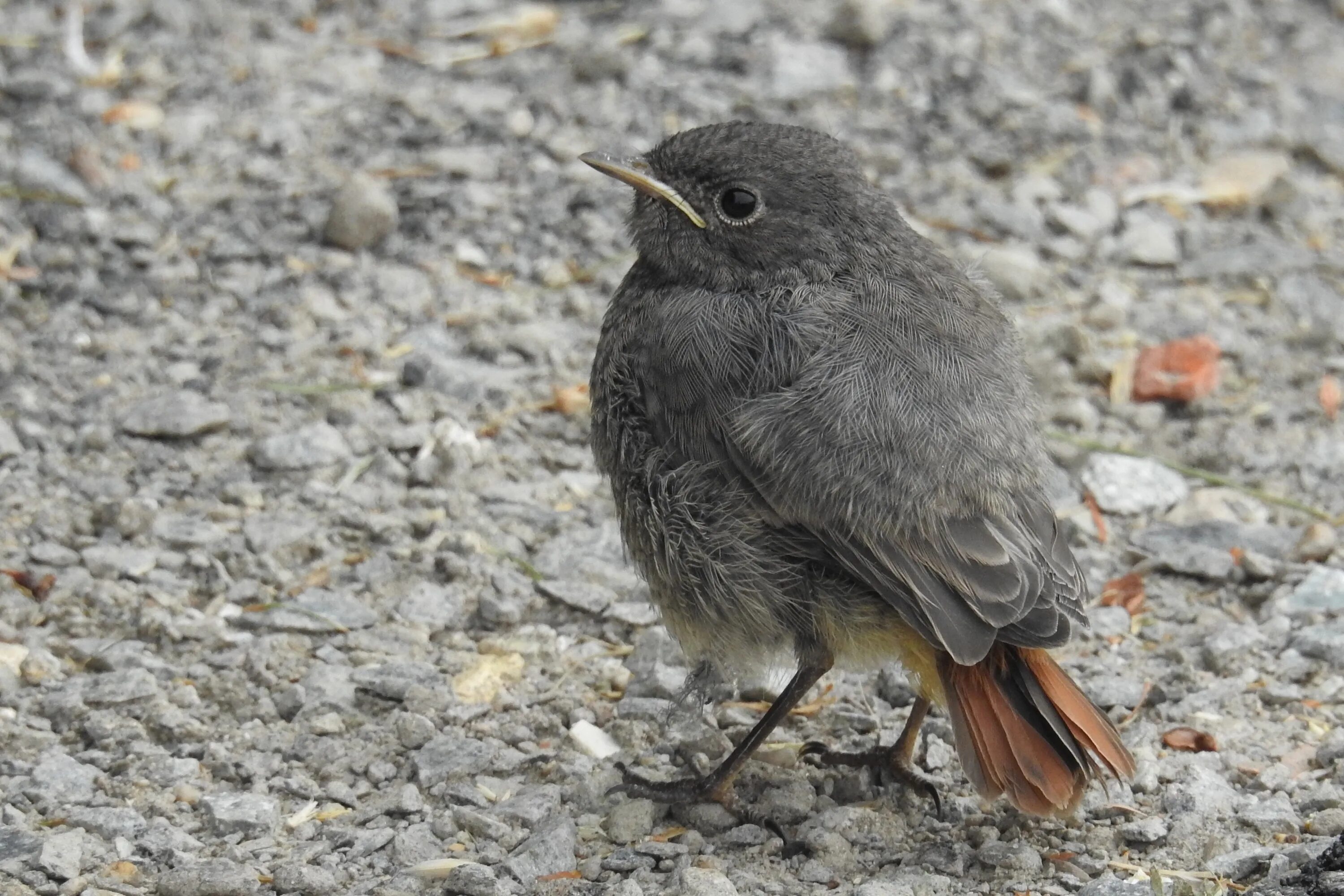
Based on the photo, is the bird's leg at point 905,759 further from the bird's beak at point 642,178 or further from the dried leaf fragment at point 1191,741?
the bird's beak at point 642,178

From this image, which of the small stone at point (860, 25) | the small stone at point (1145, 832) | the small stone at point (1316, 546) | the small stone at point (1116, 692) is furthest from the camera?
the small stone at point (860, 25)

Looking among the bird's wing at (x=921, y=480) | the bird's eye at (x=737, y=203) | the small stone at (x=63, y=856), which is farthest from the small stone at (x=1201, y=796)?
the small stone at (x=63, y=856)

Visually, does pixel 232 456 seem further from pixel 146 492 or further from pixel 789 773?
pixel 789 773

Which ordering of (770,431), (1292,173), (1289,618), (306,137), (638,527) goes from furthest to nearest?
(1292,173) → (306,137) → (1289,618) → (638,527) → (770,431)

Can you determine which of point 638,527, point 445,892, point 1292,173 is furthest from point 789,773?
point 1292,173

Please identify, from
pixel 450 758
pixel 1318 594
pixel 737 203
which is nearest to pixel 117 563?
pixel 450 758

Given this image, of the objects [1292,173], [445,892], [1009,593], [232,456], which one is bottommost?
[445,892]

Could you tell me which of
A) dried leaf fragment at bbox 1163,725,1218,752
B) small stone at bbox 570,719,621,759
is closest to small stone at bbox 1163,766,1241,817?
dried leaf fragment at bbox 1163,725,1218,752
